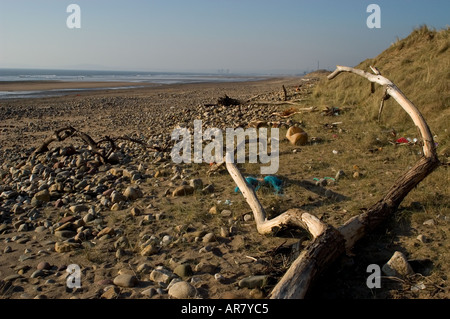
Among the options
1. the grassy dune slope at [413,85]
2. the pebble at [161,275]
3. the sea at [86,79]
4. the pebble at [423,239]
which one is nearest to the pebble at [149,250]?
the pebble at [161,275]

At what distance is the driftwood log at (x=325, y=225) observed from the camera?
2329mm

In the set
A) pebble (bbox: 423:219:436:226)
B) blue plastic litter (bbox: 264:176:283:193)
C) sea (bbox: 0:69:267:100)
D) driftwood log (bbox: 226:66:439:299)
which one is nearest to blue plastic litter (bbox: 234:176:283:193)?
blue plastic litter (bbox: 264:176:283:193)

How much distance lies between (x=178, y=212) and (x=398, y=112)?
19.5 feet

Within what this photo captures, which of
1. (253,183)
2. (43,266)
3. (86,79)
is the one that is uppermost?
(86,79)

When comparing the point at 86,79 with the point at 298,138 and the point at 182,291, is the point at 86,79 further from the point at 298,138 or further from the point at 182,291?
the point at 182,291

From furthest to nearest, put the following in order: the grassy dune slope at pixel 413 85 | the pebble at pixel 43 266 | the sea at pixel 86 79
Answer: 1. the sea at pixel 86 79
2. the grassy dune slope at pixel 413 85
3. the pebble at pixel 43 266

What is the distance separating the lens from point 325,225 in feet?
9.18

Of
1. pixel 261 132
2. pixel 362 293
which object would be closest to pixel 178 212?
pixel 362 293

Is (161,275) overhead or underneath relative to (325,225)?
underneath

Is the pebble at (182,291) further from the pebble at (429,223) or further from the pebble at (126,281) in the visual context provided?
the pebble at (429,223)

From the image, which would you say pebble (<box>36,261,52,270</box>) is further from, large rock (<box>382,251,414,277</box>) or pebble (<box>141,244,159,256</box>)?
large rock (<box>382,251,414,277</box>)

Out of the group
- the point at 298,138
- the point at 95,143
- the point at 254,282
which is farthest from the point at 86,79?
the point at 254,282

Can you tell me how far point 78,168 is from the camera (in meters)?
6.02
